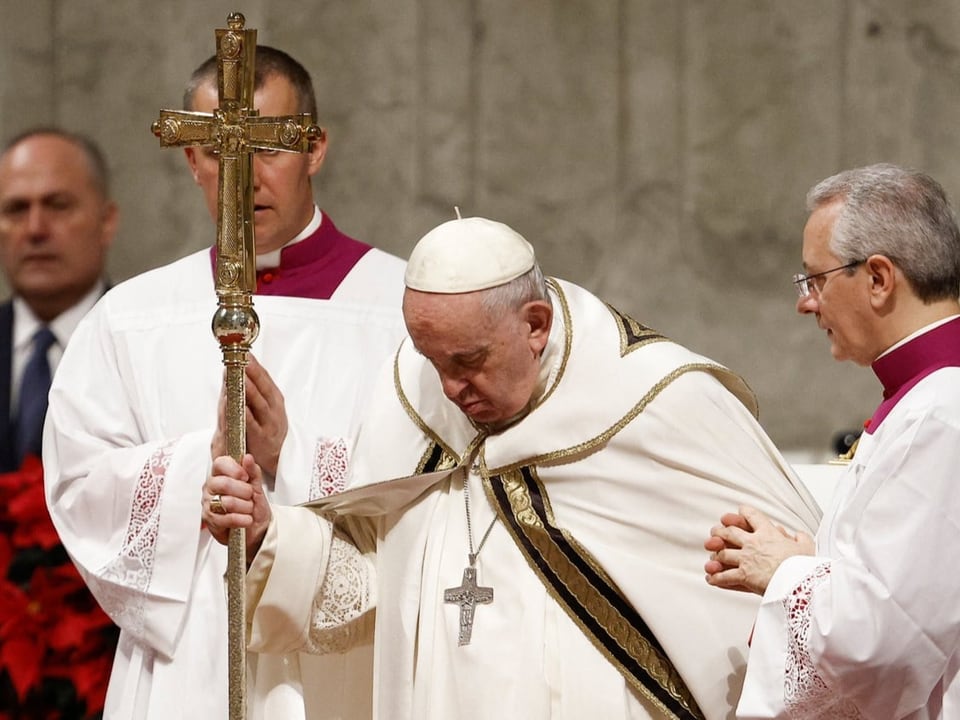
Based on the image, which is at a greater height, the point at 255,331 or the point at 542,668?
the point at 255,331

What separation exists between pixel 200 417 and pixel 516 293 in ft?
3.85

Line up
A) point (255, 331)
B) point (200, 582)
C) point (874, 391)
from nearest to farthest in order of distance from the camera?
point (255, 331)
point (200, 582)
point (874, 391)

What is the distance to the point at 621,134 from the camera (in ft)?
21.2


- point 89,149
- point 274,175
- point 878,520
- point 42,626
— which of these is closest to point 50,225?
point 89,149

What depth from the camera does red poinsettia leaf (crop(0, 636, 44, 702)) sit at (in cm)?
511

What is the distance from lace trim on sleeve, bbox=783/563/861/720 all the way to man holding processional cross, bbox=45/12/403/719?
49.4 inches

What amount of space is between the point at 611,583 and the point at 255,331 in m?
0.96

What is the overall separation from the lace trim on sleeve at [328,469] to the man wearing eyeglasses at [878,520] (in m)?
1.28

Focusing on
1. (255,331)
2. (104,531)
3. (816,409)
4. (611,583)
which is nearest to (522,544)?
(611,583)

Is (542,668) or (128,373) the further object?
(128,373)

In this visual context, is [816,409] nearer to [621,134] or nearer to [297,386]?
[621,134]

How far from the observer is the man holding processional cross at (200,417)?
4395 millimetres

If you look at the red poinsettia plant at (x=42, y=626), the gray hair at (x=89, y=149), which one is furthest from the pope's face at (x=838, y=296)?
the gray hair at (x=89, y=149)

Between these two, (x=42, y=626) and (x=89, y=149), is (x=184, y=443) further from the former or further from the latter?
(x=89, y=149)
